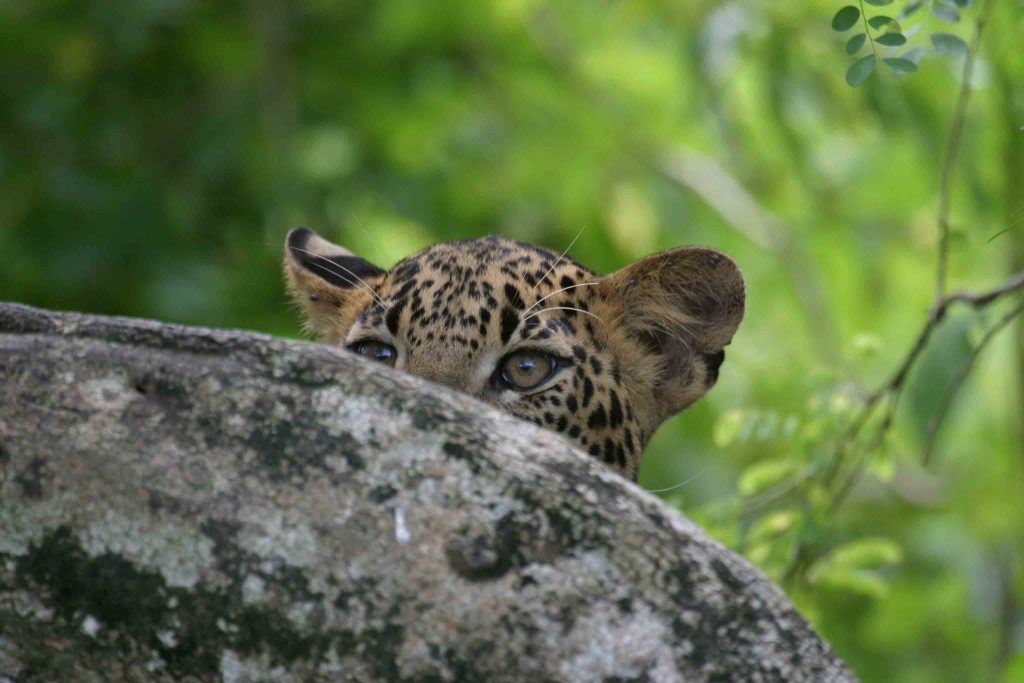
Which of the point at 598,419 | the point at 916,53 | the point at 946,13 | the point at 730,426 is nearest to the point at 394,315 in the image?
the point at 598,419

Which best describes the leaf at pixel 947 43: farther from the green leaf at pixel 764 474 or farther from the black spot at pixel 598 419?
the green leaf at pixel 764 474

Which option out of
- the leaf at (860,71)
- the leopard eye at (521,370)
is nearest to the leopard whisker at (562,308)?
the leopard eye at (521,370)

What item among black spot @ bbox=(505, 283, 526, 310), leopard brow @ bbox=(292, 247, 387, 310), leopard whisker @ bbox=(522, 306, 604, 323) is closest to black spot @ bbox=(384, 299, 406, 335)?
leopard brow @ bbox=(292, 247, 387, 310)

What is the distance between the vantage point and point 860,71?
4648mm

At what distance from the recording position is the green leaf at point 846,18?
455cm

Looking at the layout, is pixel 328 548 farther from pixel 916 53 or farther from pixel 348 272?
pixel 348 272

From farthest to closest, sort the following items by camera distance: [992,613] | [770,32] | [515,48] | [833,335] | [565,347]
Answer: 1. [515,48]
2. [833,335]
3. [992,613]
4. [770,32]
5. [565,347]

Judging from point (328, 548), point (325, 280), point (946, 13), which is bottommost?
point (328, 548)

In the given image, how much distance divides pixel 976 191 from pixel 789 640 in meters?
4.64

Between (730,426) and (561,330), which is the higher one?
(730,426)

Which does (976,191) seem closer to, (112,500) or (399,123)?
(112,500)

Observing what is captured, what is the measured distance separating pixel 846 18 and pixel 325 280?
3234 millimetres

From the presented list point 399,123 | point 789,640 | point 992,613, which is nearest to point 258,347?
point 789,640

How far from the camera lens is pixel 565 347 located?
6.05 m
